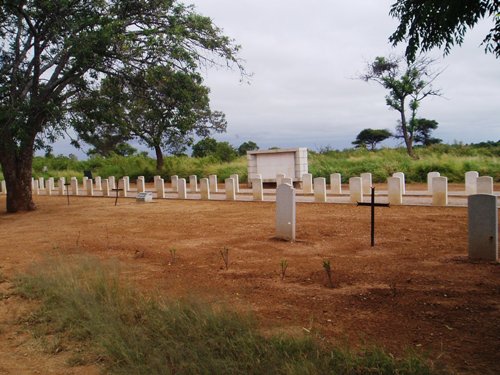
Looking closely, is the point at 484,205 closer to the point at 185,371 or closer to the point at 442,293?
the point at 442,293

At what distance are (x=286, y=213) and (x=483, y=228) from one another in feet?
11.9

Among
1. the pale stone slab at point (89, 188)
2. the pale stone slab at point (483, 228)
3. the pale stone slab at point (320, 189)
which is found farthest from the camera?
the pale stone slab at point (89, 188)

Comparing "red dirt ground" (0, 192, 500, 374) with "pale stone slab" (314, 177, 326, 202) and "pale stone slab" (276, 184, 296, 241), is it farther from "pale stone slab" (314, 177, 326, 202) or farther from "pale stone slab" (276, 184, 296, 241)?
"pale stone slab" (314, 177, 326, 202)

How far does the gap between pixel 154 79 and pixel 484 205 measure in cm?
1030

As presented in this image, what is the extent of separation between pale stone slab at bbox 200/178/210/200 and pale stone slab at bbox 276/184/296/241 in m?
9.10

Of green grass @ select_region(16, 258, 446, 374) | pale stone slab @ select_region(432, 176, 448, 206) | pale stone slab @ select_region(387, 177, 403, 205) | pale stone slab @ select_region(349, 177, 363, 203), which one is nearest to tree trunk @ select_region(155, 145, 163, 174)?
pale stone slab @ select_region(349, 177, 363, 203)

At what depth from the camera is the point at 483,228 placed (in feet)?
21.5

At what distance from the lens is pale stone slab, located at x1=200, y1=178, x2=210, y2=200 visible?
709 inches

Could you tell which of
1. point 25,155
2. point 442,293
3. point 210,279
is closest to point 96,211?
point 25,155

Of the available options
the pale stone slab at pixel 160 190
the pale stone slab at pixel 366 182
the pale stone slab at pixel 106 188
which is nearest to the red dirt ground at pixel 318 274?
the pale stone slab at pixel 366 182

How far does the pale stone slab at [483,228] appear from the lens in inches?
257

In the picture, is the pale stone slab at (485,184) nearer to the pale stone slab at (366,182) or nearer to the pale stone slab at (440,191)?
the pale stone slab at (440,191)

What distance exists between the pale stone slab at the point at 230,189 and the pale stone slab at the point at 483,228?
438 inches

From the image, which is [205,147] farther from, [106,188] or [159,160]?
[106,188]
